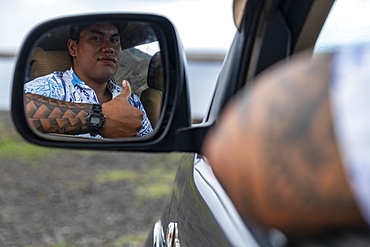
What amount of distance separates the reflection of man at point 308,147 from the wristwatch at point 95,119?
638 millimetres

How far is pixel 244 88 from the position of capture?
1.23m

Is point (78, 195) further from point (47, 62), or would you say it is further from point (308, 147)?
point (308, 147)

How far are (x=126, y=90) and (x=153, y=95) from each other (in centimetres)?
8

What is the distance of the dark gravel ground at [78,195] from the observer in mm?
4199

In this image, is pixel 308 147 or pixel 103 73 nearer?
pixel 308 147

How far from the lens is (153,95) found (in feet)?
4.29

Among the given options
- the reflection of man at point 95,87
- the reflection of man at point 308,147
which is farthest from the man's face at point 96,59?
the reflection of man at point 308,147

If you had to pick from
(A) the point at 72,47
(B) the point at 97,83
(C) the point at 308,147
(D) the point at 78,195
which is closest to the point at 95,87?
(B) the point at 97,83

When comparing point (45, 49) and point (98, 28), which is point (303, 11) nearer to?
point (98, 28)

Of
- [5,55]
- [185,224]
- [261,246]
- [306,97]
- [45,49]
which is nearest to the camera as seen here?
[306,97]

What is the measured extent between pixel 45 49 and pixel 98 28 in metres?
0.19

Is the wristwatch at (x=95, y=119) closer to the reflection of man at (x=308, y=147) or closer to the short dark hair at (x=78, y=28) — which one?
the short dark hair at (x=78, y=28)

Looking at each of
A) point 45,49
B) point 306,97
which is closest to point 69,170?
point 45,49

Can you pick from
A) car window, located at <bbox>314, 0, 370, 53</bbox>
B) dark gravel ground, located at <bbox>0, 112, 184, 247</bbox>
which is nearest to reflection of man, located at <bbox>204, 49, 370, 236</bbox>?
car window, located at <bbox>314, 0, 370, 53</bbox>
